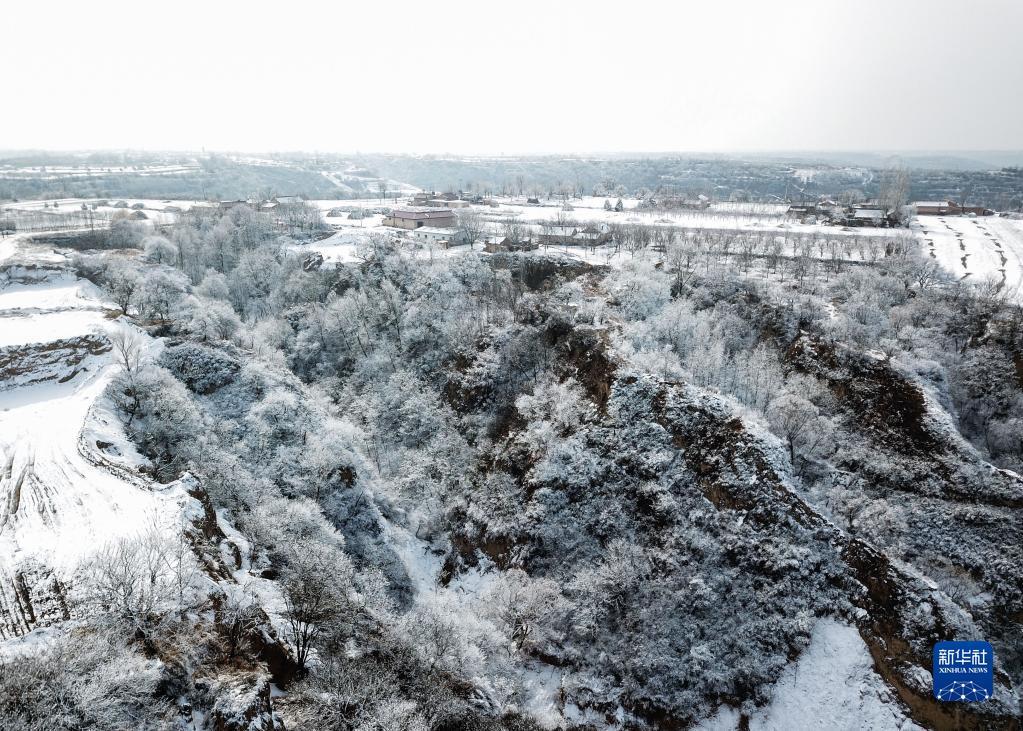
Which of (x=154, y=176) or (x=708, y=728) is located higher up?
(x=154, y=176)

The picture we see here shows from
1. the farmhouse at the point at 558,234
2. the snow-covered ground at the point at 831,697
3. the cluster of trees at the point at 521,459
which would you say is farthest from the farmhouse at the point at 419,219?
the snow-covered ground at the point at 831,697

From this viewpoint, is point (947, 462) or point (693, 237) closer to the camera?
point (947, 462)

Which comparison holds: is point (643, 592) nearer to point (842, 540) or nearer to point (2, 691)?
point (842, 540)

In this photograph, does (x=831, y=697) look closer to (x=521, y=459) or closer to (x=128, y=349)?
(x=521, y=459)

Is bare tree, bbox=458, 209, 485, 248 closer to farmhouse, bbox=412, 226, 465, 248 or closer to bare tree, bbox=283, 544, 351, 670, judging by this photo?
farmhouse, bbox=412, 226, 465, 248

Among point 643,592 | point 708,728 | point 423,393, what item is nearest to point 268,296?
point 423,393

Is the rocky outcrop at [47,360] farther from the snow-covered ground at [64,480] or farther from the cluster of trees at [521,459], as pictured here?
the cluster of trees at [521,459]
